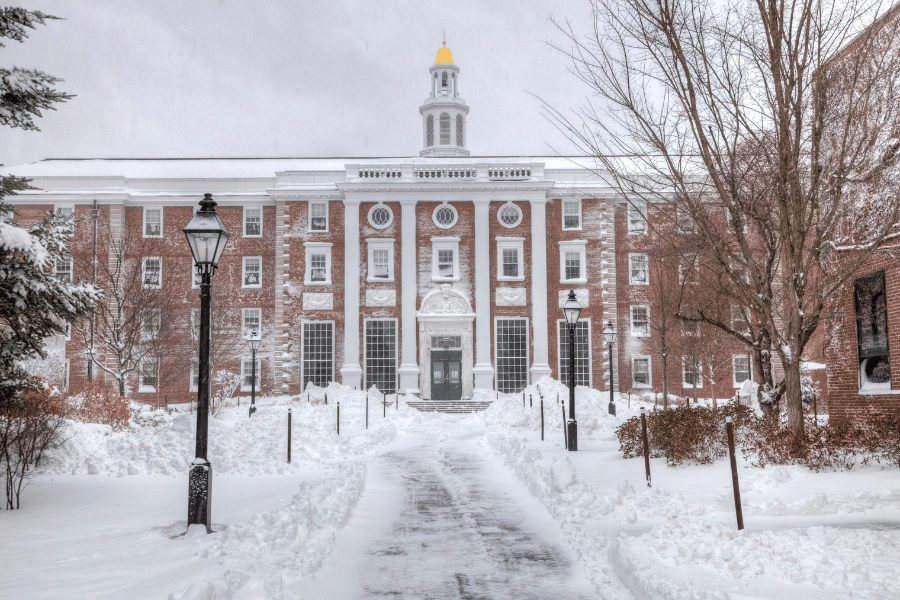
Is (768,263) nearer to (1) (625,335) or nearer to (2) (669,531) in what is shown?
(2) (669,531)

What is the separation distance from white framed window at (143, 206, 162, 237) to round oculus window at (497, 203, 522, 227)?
18748 millimetres

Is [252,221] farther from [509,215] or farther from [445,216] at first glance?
[509,215]

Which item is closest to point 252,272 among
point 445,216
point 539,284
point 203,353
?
point 445,216

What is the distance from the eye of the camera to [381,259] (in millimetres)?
40938

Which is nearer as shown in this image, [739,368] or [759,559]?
[759,559]

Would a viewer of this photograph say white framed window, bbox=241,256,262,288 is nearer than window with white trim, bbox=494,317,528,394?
No

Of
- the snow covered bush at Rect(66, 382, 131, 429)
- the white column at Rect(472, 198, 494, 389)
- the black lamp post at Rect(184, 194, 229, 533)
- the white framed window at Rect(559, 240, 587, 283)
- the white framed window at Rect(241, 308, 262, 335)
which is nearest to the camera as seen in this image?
the black lamp post at Rect(184, 194, 229, 533)

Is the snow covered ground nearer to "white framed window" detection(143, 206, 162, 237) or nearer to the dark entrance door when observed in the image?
the dark entrance door

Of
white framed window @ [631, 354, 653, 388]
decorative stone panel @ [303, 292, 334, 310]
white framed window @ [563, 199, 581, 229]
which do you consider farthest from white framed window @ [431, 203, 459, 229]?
white framed window @ [631, 354, 653, 388]

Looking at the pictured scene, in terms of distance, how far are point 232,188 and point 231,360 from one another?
9878mm

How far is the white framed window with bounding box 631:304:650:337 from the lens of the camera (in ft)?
133

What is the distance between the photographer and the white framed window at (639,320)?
40562 mm

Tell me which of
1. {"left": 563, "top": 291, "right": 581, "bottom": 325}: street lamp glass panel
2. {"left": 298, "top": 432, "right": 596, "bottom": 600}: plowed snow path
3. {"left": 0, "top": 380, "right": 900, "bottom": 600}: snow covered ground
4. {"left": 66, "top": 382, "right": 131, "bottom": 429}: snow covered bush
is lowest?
{"left": 298, "top": 432, "right": 596, "bottom": 600}: plowed snow path

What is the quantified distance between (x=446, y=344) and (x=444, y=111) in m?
14.6
